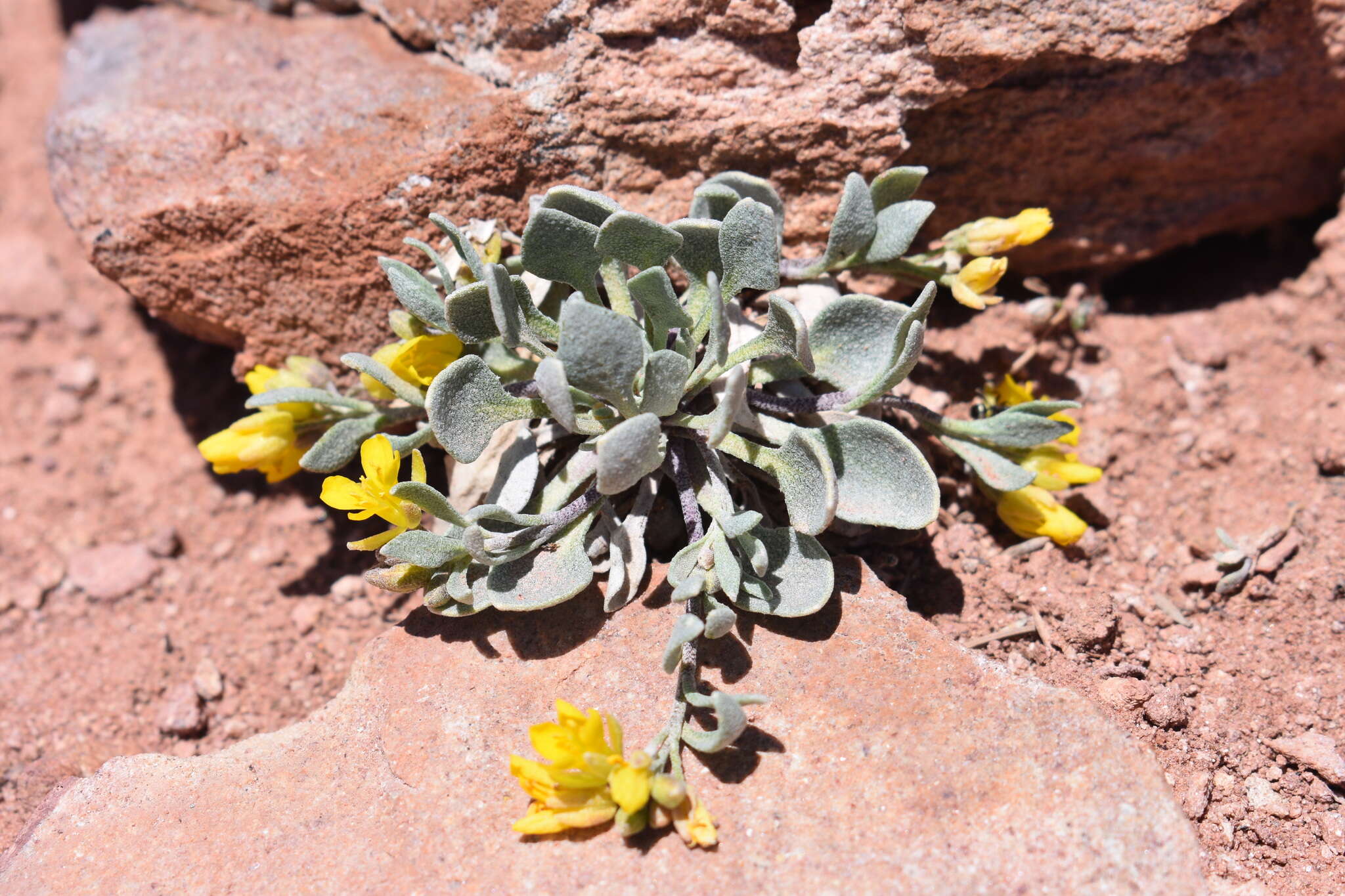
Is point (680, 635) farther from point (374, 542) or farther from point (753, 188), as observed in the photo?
point (753, 188)

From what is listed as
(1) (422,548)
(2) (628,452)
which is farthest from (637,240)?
(1) (422,548)

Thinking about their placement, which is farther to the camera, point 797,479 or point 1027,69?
point 1027,69

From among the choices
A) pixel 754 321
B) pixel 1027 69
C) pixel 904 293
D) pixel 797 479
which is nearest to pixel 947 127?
pixel 1027 69

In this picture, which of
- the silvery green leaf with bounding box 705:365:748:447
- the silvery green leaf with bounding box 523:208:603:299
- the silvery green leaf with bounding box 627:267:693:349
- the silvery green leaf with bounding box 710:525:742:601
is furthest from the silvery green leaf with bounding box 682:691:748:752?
the silvery green leaf with bounding box 523:208:603:299

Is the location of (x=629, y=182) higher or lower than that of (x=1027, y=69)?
lower

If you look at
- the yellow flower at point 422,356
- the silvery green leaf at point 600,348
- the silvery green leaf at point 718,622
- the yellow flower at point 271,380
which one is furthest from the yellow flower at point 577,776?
the yellow flower at point 271,380

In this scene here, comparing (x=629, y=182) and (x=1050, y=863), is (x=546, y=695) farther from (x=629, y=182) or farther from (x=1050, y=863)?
(x=629, y=182)

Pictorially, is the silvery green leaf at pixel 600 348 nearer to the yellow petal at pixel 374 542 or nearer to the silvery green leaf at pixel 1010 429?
the yellow petal at pixel 374 542

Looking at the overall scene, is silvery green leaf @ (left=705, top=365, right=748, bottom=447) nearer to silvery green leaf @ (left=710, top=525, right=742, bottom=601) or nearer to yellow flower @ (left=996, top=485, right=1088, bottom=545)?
silvery green leaf @ (left=710, top=525, right=742, bottom=601)
